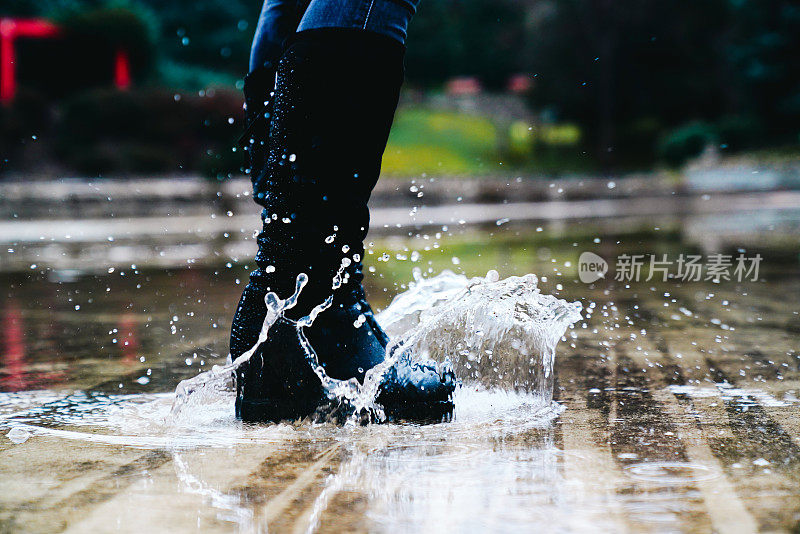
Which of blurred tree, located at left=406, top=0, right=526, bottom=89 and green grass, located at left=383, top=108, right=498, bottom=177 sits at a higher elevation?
blurred tree, located at left=406, top=0, right=526, bottom=89

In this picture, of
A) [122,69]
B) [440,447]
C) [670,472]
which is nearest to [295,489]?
[440,447]

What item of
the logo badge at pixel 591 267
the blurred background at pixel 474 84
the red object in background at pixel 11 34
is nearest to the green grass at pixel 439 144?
the blurred background at pixel 474 84

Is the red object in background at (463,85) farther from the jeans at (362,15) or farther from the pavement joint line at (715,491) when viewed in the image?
the pavement joint line at (715,491)

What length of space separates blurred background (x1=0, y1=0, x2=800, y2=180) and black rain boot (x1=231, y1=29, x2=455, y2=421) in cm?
1234

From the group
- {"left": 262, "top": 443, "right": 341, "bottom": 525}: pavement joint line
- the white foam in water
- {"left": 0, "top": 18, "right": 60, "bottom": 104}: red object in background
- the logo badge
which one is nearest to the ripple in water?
the white foam in water

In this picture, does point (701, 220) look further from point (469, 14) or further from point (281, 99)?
point (469, 14)

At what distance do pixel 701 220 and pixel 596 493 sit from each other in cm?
879

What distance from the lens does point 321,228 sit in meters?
2.07

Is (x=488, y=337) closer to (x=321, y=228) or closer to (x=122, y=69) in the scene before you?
(x=321, y=228)

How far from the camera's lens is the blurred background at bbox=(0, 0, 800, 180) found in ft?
57.2

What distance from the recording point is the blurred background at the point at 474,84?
17.4 metres

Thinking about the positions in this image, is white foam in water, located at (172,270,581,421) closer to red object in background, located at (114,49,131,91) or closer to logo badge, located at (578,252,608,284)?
logo badge, located at (578,252,608,284)

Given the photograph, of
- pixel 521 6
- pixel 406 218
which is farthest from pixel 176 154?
pixel 521 6

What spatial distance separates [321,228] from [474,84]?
46.9 m
